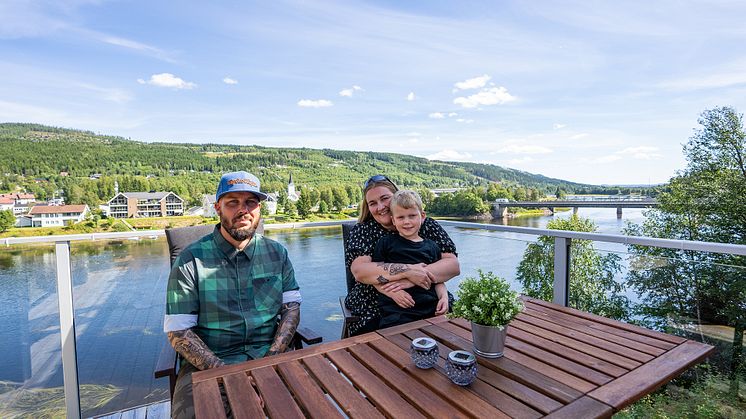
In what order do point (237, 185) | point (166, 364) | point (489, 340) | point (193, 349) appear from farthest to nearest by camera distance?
point (237, 185) → point (193, 349) → point (166, 364) → point (489, 340)

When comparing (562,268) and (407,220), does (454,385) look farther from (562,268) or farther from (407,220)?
(562,268)

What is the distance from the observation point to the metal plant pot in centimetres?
118

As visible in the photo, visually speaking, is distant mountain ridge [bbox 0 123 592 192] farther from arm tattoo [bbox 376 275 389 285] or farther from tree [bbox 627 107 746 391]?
arm tattoo [bbox 376 275 389 285]

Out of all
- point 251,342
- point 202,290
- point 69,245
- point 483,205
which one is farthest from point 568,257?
point 483,205

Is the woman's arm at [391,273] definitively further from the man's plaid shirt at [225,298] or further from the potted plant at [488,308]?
the potted plant at [488,308]

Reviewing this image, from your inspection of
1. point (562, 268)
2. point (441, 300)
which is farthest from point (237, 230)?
point (562, 268)

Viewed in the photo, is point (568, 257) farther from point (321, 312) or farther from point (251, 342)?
point (251, 342)

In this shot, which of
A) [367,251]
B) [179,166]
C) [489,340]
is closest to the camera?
[489,340]

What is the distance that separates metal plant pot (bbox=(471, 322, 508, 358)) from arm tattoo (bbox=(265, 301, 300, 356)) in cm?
83

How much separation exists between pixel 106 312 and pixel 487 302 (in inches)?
90.6

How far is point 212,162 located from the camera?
40.8 m

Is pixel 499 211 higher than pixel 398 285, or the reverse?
pixel 398 285

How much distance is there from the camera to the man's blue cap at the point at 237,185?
5.63ft

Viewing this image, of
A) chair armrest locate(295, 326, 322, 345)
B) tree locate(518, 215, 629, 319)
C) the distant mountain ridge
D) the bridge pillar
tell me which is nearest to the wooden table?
Answer: chair armrest locate(295, 326, 322, 345)
